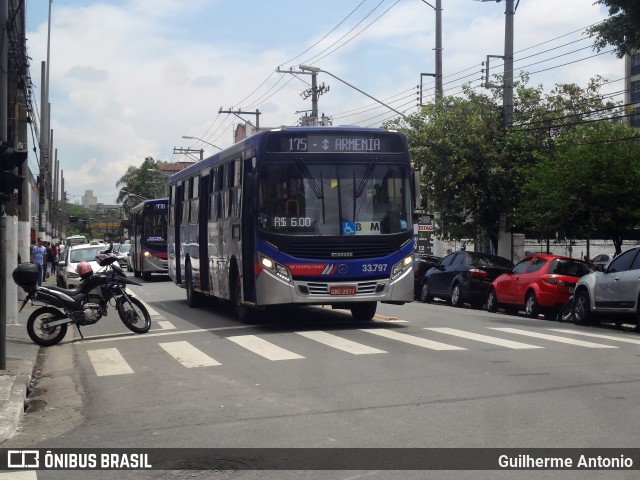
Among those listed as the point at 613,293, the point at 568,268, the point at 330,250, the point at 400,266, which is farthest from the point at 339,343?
the point at 568,268

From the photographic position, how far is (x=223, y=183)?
1948 centimetres

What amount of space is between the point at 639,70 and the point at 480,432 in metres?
64.8

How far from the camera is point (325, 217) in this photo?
54.3ft

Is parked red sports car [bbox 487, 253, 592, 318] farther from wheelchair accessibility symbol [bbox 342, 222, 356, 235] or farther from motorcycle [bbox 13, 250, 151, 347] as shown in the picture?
motorcycle [bbox 13, 250, 151, 347]

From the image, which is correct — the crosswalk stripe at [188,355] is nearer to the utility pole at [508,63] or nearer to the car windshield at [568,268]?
the car windshield at [568,268]

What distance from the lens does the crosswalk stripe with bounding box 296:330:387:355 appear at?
13742 millimetres

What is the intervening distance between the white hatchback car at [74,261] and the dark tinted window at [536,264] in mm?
14022

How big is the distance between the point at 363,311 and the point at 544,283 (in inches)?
238

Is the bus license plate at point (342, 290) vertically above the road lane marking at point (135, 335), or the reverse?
the bus license plate at point (342, 290)

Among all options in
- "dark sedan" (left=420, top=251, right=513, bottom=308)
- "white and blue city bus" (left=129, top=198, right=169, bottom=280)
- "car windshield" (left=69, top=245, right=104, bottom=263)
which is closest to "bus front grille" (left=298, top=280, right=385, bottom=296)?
"dark sedan" (left=420, top=251, right=513, bottom=308)

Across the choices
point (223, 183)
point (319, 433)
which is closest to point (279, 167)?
point (223, 183)

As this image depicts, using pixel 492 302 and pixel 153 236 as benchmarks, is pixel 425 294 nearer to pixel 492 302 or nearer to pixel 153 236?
pixel 492 302

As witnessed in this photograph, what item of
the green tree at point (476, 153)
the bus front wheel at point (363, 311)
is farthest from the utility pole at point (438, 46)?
the bus front wheel at point (363, 311)

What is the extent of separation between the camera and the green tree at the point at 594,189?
79.4 feet
